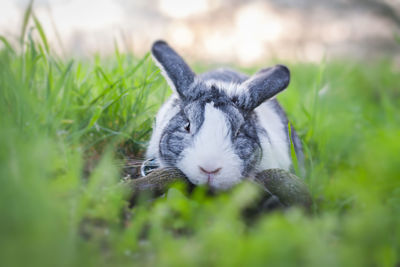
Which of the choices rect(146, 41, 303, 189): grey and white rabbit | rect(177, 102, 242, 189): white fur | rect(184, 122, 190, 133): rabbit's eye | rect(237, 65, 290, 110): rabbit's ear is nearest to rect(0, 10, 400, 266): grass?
rect(146, 41, 303, 189): grey and white rabbit

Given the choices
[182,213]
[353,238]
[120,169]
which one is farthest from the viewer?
[120,169]

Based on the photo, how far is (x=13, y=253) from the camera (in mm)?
1463

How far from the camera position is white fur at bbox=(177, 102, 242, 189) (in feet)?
9.02

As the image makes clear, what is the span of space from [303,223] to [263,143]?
1.54 meters

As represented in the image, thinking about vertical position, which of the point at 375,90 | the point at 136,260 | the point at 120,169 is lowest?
the point at 375,90

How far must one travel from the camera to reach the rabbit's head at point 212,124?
2.79 metres

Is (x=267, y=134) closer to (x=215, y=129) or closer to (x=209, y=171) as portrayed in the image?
(x=215, y=129)

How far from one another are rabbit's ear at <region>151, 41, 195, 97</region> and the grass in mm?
97

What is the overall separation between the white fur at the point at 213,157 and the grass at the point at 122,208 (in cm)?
32

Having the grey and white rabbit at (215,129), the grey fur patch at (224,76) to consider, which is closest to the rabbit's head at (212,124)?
the grey and white rabbit at (215,129)

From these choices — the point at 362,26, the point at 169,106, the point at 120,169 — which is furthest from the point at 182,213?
the point at 362,26

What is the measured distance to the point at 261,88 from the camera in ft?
10.9

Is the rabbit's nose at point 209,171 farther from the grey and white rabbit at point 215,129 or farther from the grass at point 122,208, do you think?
the grass at point 122,208

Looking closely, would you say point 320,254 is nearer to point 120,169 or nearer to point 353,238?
point 353,238
